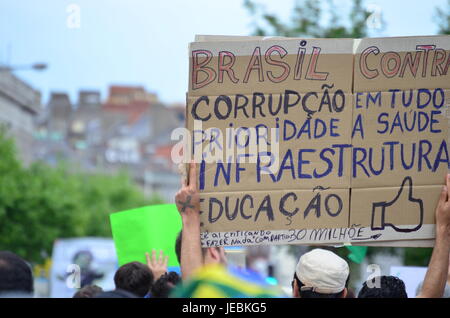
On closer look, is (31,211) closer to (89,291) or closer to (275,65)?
(89,291)

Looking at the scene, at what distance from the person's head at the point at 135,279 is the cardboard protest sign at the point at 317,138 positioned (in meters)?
0.88

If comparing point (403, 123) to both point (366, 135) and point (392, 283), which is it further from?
point (392, 283)

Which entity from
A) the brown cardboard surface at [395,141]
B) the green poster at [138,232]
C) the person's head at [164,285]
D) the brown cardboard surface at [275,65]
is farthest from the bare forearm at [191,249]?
the green poster at [138,232]

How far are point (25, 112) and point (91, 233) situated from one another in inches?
314

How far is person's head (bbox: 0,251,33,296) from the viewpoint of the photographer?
3.29m

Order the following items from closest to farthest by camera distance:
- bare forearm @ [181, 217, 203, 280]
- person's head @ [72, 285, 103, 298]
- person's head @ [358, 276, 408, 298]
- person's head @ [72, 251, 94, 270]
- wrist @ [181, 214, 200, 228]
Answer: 1. bare forearm @ [181, 217, 203, 280]
2. wrist @ [181, 214, 200, 228]
3. person's head @ [358, 276, 408, 298]
4. person's head @ [72, 285, 103, 298]
5. person's head @ [72, 251, 94, 270]

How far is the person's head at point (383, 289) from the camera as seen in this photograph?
12.4 ft

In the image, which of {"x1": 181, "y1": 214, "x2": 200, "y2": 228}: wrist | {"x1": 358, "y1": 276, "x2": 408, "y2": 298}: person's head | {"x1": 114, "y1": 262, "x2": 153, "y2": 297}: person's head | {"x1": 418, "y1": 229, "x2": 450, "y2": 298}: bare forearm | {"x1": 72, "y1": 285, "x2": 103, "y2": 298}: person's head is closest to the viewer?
{"x1": 418, "y1": 229, "x2": 450, "y2": 298}: bare forearm

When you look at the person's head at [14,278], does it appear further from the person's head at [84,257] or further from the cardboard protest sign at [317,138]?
the person's head at [84,257]

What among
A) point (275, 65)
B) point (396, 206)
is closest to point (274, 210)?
point (396, 206)

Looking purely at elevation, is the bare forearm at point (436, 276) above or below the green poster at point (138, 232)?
below

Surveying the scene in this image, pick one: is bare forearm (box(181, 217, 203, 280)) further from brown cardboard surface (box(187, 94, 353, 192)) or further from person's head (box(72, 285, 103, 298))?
person's head (box(72, 285, 103, 298))

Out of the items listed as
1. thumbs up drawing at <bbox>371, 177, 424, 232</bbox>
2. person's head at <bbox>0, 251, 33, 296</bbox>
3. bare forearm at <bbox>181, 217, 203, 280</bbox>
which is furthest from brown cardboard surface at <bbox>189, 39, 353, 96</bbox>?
person's head at <bbox>0, 251, 33, 296</bbox>

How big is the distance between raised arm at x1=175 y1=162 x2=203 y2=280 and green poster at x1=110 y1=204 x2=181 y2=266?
5.69 feet
